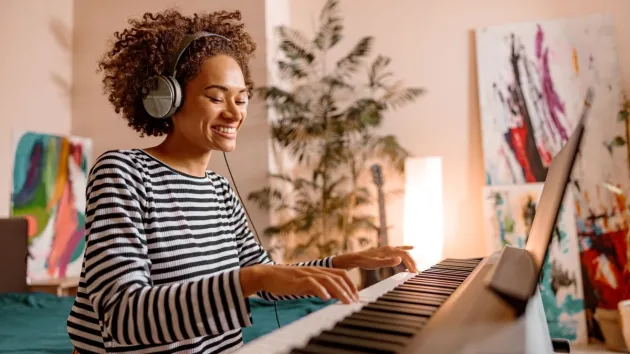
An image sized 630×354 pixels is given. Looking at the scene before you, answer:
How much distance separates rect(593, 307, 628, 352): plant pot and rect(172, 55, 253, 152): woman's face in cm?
291

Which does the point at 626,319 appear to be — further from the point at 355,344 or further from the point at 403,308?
the point at 355,344

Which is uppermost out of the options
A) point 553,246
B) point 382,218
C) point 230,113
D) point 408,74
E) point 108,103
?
point 408,74

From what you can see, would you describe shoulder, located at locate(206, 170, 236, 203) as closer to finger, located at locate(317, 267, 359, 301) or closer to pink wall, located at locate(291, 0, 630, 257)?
finger, located at locate(317, 267, 359, 301)

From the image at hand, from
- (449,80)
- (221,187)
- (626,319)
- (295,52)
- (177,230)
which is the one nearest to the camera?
(177,230)

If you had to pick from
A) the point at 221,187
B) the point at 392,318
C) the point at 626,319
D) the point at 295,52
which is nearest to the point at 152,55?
the point at 221,187

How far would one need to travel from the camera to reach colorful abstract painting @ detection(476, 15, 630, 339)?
10.5 feet

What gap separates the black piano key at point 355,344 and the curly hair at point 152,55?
0.72 m

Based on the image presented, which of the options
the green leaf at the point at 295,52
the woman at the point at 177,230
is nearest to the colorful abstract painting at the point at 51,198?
the green leaf at the point at 295,52

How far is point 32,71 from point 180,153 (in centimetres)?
334

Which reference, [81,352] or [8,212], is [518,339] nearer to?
[81,352]

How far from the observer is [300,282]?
0.61 meters

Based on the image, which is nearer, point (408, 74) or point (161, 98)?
point (161, 98)

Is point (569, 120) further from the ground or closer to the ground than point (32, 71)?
closer to the ground

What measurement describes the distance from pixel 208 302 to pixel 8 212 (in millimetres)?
3462
